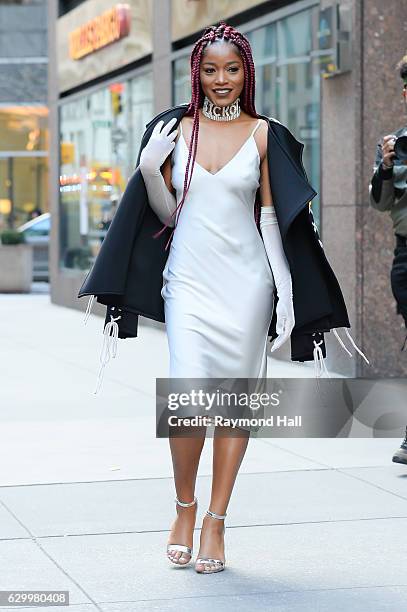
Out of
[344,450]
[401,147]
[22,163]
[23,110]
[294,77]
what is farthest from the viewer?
[22,163]

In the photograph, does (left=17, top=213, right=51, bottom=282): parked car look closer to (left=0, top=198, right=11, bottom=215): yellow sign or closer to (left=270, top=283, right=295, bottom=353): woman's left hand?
(left=0, top=198, right=11, bottom=215): yellow sign

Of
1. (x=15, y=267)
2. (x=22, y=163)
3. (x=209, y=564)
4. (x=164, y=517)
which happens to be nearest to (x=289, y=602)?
(x=209, y=564)

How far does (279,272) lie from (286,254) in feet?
0.24

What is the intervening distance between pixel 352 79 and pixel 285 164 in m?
6.01

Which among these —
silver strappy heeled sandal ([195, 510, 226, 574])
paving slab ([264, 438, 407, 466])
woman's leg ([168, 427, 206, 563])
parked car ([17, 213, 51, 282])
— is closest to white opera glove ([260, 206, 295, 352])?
woman's leg ([168, 427, 206, 563])

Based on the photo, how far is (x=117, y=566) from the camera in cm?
Result: 515

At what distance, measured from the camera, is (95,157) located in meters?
19.5

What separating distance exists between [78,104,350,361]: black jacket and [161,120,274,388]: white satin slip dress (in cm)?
12

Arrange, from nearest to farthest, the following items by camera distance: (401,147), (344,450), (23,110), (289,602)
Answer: (289,602) → (401,147) → (344,450) → (23,110)

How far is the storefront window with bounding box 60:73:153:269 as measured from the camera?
1780 cm

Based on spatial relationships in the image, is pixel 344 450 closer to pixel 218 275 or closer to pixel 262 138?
pixel 218 275

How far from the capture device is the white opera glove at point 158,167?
5.14m

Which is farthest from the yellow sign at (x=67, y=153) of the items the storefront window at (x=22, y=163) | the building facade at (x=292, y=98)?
the storefront window at (x=22, y=163)

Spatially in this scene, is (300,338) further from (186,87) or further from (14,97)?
(14,97)
